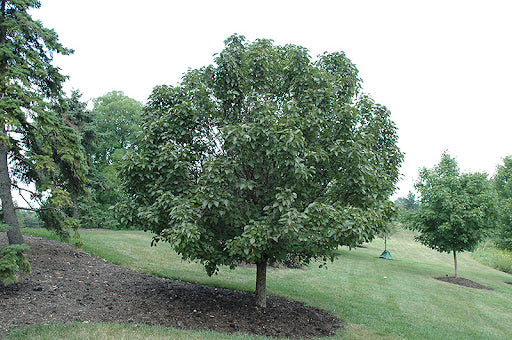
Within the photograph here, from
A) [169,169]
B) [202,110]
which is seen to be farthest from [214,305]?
[202,110]

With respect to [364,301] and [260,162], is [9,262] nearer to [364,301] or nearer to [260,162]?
[260,162]

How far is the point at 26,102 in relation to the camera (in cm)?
720

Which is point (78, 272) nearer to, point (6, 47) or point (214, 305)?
point (214, 305)

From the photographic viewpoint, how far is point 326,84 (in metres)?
6.70

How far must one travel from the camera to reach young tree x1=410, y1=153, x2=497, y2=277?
15477 mm

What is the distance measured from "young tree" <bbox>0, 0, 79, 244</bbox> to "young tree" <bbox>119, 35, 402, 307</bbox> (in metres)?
2.51

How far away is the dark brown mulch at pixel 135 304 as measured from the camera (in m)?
5.47

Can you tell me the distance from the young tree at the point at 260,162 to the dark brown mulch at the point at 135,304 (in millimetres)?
839

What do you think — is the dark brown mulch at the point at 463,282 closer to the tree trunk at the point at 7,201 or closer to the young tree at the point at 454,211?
the young tree at the point at 454,211

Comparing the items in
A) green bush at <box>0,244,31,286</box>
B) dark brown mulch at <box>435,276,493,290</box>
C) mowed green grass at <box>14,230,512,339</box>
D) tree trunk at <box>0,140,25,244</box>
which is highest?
tree trunk at <box>0,140,25,244</box>

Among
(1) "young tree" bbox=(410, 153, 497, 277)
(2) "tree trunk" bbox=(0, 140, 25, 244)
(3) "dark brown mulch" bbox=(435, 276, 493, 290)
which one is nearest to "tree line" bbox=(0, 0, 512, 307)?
(2) "tree trunk" bbox=(0, 140, 25, 244)

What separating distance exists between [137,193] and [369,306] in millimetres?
7130

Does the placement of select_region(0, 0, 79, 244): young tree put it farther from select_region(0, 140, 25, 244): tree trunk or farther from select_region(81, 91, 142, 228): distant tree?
select_region(81, 91, 142, 228): distant tree

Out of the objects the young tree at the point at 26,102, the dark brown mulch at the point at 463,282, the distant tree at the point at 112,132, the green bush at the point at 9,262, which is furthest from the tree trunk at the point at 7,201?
the distant tree at the point at 112,132
